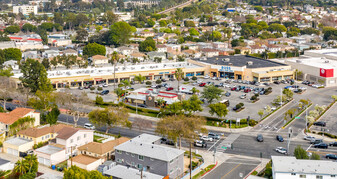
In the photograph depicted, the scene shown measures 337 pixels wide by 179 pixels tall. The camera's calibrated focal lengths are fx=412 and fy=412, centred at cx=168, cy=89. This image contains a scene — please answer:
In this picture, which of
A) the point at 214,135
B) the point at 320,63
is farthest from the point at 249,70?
the point at 214,135

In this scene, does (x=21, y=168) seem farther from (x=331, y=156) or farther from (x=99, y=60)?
(x=99, y=60)

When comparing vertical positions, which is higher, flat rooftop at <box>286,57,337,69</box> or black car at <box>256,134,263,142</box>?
flat rooftop at <box>286,57,337,69</box>

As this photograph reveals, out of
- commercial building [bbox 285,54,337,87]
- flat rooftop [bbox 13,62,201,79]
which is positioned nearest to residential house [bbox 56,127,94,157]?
flat rooftop [bbox 13,62,201,79]

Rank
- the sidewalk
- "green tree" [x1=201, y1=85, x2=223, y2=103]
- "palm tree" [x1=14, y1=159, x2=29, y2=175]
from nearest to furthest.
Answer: "palm tree" [x1=14, y1=159, x2=29, y2=175]
the sidewalk
"green tree" [x1=201, y1=85, x2=223, y2=103]

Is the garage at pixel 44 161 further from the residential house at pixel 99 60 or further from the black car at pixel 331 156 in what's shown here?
the residential house at pixel 99 60

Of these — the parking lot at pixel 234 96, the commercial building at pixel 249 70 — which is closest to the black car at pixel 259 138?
the parking lot at pixel 234 96

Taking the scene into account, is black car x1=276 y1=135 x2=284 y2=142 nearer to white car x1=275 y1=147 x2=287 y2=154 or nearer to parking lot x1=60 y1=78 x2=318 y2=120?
white car x1=275 y1=147 x2=287 y2=154
